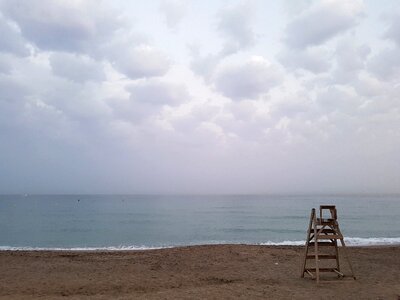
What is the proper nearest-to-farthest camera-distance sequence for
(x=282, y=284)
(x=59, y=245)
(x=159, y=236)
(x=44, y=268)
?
(x=282, y=284)
(x=44, y=268)
(x=59, y=245)
(x=159, y=236)

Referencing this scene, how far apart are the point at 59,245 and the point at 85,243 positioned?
85.1 inches

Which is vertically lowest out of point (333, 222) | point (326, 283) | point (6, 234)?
point (6, 234)

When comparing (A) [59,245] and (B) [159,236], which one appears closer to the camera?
(A) [59,245]

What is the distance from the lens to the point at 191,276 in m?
12.1

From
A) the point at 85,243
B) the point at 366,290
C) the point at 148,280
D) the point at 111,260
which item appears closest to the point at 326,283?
the point at 366,290

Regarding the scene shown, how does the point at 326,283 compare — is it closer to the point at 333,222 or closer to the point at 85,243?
the point at 333,222

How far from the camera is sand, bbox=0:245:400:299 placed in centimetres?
964

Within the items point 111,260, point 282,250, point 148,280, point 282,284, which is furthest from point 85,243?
point 282,284

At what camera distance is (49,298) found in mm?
9273

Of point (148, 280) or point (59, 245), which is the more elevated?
point (148, 280)

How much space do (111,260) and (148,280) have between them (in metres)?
4.87

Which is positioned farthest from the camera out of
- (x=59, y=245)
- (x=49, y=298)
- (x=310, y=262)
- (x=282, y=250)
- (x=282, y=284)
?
(x=59, y=245)

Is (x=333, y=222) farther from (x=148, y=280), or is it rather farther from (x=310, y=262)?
(x=148, y=280)

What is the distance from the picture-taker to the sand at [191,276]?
964 cm
